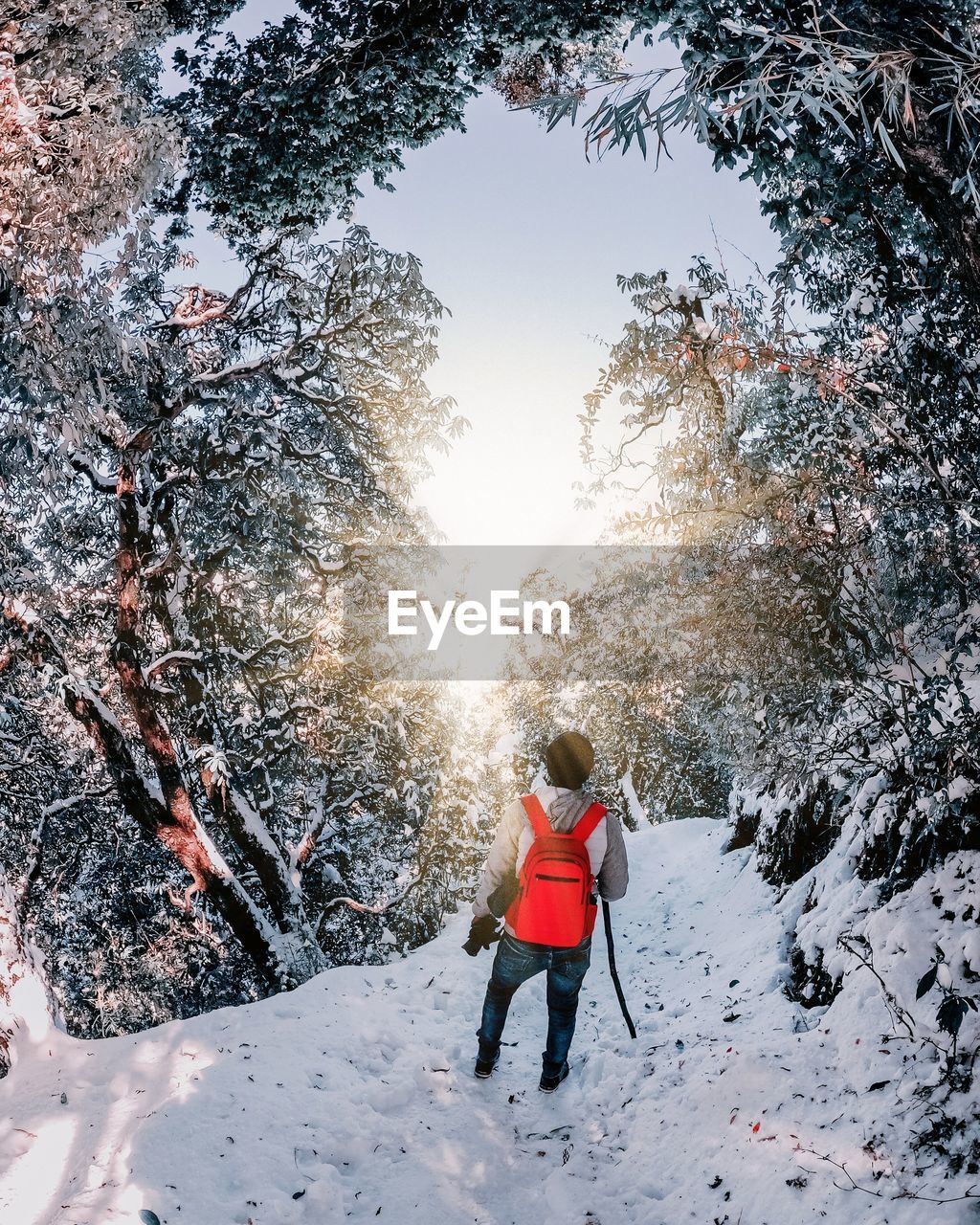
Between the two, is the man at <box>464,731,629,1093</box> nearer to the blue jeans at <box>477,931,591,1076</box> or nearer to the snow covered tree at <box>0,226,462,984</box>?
the blue jeans at <box>477,931,591,1076</box>

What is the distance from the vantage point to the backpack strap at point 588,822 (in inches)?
170

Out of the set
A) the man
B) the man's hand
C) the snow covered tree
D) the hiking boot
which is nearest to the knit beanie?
the man

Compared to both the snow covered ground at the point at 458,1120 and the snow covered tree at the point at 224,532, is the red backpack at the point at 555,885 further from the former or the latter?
the snow covered tree at the point at 224,532

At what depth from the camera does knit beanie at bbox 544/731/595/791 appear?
14.4ft

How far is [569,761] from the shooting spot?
14.4 ft

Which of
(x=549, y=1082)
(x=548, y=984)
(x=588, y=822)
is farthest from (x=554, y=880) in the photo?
(x=549, y=1082)

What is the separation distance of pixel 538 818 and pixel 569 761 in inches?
16.2

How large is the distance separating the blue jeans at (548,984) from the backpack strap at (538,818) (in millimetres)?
700

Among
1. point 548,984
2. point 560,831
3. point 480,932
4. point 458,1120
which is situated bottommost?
point 458,1120

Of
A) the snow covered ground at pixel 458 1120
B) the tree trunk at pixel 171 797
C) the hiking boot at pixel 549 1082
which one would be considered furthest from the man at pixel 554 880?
the tree trunk at pixel 171 797

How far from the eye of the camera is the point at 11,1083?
4.50m

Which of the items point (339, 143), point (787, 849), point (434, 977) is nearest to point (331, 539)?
point (339, 143)

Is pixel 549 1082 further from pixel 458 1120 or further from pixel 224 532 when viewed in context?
pixel 224 532

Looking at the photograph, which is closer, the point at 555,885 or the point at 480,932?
the point at 555,885
